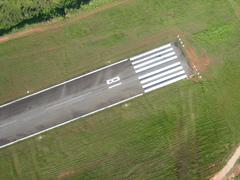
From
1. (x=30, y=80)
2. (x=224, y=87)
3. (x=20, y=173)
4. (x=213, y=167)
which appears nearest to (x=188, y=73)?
(x=224, y=87)

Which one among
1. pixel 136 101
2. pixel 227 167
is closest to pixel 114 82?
pixel 136 101

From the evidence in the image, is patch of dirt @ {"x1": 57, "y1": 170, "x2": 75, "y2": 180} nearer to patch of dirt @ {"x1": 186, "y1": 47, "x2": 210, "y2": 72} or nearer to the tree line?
patch of dirt @ {"x1": 186, "y1": 47, "x2": 210, "y2": 72}

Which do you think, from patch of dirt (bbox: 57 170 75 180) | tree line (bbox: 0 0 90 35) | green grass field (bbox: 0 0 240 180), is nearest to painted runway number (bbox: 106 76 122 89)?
green grass field (bbox: 0 0 240 180)

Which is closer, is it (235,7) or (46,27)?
(235,7)

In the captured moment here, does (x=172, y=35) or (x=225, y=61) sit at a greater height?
(x=172, y=35)

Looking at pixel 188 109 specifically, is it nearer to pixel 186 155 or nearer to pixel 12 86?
pixel 186 155

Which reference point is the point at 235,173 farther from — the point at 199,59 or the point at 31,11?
the point at 31,11
